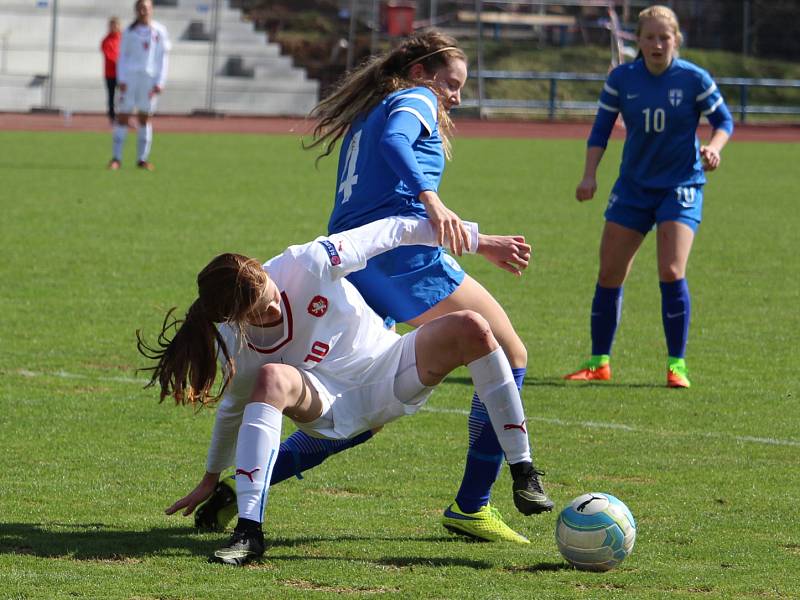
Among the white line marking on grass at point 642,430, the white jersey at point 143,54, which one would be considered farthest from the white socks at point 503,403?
the white jersey at point 143,54

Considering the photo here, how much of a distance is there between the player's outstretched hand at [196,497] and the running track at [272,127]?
22340 millimetres

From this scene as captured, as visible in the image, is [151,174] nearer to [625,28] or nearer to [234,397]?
[234,397]

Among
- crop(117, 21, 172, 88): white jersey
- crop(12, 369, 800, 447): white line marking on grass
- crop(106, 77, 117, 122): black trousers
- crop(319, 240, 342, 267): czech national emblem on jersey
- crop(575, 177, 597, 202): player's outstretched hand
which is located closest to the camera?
crop(319, 240, 342, 267): czech national emblem on jersey

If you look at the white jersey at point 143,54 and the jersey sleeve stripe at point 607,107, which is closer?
the jersey sleeve stripe at point 607,107

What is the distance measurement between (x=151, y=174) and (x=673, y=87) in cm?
1153

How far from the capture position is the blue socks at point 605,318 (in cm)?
771

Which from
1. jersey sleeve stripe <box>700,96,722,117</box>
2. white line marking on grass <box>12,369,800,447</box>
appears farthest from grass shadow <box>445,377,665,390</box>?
jersey sleeve stripe <box>700,96,722,117</box>

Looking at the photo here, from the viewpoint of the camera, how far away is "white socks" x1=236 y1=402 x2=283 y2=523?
13.5 ft

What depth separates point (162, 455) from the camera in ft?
18.9

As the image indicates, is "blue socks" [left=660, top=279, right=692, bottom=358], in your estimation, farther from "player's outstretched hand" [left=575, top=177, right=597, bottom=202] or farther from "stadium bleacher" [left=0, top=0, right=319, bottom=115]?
"stadium bleacher" [left=0, top=0, right=319, bottom=115]

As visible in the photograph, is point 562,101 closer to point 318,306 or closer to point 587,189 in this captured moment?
point 587,189

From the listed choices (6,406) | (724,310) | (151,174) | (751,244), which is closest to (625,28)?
(151,174)

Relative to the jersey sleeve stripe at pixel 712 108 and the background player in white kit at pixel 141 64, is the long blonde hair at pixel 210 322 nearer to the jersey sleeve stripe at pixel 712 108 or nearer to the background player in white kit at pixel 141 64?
the jersey sleeve stripe at pixel 712 108

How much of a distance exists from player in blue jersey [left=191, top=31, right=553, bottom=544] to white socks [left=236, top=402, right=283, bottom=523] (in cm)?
56
